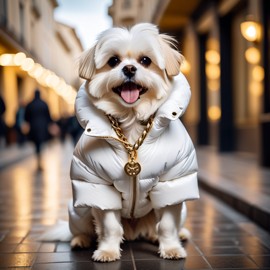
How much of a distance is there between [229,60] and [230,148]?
244 centimetres

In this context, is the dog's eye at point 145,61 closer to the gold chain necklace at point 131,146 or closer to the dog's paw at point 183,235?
the gold chain necklace at point 131,146

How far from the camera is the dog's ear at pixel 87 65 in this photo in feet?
11.1

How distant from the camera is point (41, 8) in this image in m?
9.57

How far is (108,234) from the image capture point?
11.8 feet

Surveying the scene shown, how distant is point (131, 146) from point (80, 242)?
104cm

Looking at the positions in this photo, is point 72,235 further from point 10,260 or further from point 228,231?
point 228,231

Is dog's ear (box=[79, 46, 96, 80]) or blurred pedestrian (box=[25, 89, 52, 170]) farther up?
dog's ear (box=[79, 46, 96, 80])

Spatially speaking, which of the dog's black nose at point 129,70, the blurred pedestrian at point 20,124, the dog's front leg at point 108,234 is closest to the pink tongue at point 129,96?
the dog's black nose at point 129,70

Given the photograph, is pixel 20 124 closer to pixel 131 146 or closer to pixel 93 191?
pixel 93 191

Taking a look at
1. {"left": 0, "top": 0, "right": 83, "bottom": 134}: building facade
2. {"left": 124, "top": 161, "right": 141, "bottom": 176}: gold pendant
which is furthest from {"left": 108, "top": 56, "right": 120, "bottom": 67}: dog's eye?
{"left": 124, "top": 161, "right": 141, "bottom": 176}: gold pendant

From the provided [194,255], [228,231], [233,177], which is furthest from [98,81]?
[233,177]

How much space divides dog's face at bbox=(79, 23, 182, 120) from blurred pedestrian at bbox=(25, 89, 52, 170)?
9.14 meters

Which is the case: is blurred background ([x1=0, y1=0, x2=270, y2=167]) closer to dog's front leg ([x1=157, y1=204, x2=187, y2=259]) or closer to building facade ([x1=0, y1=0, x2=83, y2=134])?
building facade ([x1=0, y1=0, x2=83, y2=134])

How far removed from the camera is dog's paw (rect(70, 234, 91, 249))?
406 centimetres
